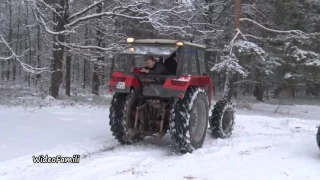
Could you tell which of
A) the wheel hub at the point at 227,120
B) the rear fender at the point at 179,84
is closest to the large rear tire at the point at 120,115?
the rear fender at the point at 179,84

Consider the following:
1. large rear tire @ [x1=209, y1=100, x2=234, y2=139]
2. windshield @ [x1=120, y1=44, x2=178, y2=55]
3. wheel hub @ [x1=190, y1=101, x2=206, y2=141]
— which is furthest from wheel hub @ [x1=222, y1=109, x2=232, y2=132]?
windshield @ [x1=120, y1=44, x2=178, y2=55]

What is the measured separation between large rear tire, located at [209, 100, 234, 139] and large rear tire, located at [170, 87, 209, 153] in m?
0.96

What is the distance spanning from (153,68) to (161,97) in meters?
0.79

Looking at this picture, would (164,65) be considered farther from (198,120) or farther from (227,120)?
(227,120)

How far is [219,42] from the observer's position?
26516 mm

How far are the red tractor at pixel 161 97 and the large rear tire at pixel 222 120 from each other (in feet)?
1.94

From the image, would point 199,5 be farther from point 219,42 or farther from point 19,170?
point 19,170

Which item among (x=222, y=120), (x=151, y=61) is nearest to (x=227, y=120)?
(x=222, y=120)

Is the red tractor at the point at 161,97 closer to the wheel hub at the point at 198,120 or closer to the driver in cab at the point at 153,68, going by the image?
the wheel hub at the point at 198,120

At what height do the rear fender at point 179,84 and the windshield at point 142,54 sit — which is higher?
the windshield at point 142,54

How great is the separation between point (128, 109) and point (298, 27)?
19.9m

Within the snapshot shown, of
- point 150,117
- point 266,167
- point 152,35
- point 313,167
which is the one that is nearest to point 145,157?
point 150,117

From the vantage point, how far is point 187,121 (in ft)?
23.6

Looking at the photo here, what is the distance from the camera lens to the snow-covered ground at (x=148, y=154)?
18.8 ft
